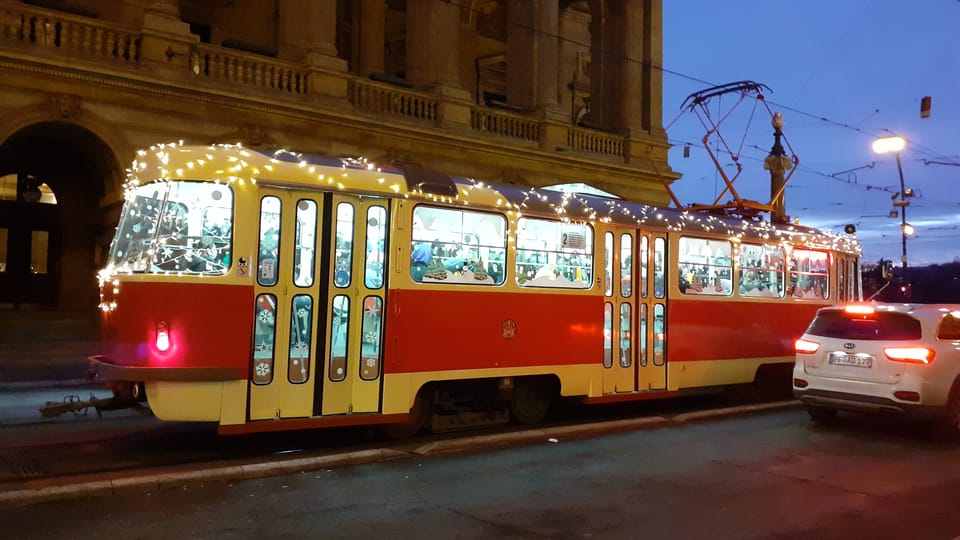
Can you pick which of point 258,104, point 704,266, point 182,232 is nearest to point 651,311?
point 704,266

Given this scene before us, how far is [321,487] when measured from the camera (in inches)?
260

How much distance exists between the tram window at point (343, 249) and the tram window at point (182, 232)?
111 cm

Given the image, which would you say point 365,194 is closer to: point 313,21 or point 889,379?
point 889,379

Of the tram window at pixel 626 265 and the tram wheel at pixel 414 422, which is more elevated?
the tram window at pixel 626 265

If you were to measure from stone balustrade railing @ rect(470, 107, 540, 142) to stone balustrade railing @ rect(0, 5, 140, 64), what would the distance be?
8198mm

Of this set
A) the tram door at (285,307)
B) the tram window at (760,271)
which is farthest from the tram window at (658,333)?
the tram door at (285,307)

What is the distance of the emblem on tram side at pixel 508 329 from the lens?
9015 millimetres

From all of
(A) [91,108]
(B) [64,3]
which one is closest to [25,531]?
(A) [91,108]

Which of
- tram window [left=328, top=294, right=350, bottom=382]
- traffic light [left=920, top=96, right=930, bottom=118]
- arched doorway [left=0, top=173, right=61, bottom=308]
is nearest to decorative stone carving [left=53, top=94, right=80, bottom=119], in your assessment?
arched doorway [left=0, top=173, right=61, bottom=308]

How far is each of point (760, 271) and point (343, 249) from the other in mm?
7698

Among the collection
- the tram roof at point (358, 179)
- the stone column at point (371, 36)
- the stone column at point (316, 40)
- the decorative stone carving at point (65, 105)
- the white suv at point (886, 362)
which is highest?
the stone column at point (371, 36)

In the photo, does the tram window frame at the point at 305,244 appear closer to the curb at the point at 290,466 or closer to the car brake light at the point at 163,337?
the car brake light at the point at 163,337

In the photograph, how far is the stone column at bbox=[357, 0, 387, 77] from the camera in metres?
20.8

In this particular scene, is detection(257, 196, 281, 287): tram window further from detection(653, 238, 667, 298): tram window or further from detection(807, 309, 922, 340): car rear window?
detection(807, 309, 922, 340): car rear window
